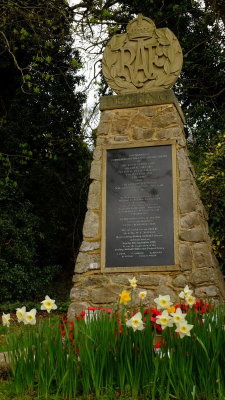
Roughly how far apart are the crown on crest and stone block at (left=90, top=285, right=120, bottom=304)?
3.05 m

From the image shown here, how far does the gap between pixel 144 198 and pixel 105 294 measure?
3.72 ft

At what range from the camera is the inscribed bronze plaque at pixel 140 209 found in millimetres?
5926

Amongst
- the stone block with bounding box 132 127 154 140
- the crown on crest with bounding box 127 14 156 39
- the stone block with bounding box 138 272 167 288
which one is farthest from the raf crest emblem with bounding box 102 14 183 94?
the stone block with bounding box 138 272 167 288

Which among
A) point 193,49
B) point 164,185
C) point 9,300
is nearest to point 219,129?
point 193,49

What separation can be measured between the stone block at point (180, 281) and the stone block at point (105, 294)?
0.63 metres

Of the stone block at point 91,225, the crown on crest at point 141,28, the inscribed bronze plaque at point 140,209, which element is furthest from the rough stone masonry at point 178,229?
the crown on crest at point 141,28

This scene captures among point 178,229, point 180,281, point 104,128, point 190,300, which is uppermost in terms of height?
point 104,128

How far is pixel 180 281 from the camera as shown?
5.80 m

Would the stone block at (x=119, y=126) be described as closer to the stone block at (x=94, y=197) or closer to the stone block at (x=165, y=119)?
the stone block at (x=165, y=119)

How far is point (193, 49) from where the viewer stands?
1302cm

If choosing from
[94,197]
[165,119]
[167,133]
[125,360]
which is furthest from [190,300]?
[165,119]

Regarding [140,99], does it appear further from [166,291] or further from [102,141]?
[166,291]

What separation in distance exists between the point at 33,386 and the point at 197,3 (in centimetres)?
1148

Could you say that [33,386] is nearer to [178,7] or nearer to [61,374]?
[61,374]
